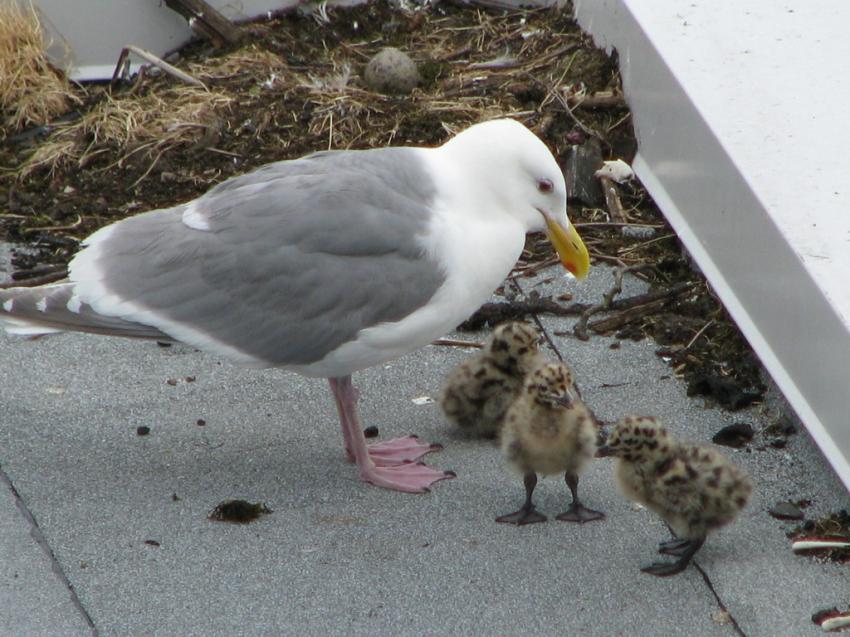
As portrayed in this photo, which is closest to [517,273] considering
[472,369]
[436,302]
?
[472,369]

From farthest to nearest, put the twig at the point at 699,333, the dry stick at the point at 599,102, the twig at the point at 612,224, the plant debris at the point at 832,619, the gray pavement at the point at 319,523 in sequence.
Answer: the dry stick at the point at 599,102 < the twig at the point at 612,224 < the twig at the point at 699,333 < the gray pavement at the point at 319,523 < the plant debris at the point at 832,619

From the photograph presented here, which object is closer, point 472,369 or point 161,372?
point 472,369

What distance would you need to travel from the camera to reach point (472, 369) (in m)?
4.59

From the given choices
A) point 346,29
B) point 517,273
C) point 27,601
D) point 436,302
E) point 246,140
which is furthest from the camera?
point 346,29

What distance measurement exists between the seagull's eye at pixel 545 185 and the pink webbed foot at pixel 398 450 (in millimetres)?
978

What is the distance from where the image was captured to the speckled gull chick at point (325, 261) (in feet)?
13.7

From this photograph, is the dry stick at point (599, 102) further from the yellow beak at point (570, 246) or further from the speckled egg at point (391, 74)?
the yellow beak at point (570, 246)

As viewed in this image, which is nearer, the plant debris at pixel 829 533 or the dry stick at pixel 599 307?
the plant debris at pixel 829 533

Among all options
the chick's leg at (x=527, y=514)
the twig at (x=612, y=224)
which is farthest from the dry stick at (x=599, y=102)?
the chick's leg at (x=527, y=514)

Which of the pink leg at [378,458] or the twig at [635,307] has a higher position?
the twig at [635,307]

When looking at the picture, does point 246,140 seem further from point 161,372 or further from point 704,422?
point 704,422

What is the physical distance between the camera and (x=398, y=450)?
461 centimetres

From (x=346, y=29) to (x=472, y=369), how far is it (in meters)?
3.26

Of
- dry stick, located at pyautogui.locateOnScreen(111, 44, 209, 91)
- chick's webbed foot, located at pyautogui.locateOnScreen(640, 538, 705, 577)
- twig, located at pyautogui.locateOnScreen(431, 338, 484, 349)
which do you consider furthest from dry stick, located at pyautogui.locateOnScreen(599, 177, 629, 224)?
chick's webbed foot, located at pyautogui.locateOnScreen(640, 538, 705, 577)
